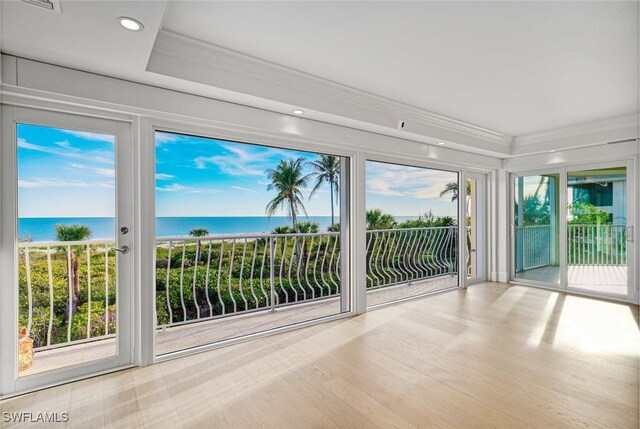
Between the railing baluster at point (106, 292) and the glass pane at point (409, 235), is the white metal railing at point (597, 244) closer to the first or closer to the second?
the glass pane at point (409, 235)

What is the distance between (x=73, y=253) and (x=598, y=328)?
16.4 feet

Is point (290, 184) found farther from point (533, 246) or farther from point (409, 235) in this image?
point (533, 246)

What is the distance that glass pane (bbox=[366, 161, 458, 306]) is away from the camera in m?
5.49

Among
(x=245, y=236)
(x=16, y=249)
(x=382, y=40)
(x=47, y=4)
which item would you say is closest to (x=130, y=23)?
(x=47, y=4)

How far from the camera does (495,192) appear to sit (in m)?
5.82

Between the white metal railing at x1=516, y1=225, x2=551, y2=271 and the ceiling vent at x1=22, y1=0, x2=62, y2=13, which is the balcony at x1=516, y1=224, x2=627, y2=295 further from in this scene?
the ceiling vent at x1=22, y1=0, x2=62, y2=13

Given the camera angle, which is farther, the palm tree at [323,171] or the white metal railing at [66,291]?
the palm tree at [323,171]

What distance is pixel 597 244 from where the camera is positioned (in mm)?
4824

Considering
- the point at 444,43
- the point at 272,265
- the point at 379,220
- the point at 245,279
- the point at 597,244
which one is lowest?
the point at 245,279

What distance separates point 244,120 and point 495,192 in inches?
189

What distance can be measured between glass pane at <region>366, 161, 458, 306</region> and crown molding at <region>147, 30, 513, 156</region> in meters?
0.85

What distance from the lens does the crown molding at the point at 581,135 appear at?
4.18 meters

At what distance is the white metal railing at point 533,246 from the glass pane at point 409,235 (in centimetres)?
107

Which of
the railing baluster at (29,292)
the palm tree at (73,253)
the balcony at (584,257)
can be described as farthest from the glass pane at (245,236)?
the balcony at (584,257)
